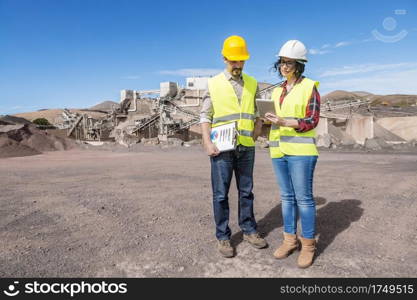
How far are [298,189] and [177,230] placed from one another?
179 cm

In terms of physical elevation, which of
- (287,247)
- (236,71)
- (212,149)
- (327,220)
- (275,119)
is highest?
(236,71)

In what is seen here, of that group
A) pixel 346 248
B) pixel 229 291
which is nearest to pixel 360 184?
pixel 346 248

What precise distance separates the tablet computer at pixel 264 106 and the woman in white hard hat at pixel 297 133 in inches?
2.0

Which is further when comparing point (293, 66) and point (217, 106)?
point (217, 106)

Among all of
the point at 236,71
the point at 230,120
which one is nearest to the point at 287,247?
the point at 230,120

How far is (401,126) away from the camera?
2525 cm

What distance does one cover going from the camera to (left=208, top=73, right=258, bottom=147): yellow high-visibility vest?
3.37 metres

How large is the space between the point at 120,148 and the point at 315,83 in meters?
19.0

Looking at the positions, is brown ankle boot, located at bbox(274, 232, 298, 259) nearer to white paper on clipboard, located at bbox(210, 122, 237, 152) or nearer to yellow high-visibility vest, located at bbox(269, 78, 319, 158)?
yellow high-visibility vest, located at bbox(269, 78, 319, 158)

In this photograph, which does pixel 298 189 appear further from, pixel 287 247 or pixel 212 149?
pixel 212 149

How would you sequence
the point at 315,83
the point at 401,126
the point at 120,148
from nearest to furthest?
the point at 315,83 → the point at 120,148 → the point at 401,126

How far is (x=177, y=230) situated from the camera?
424 centimetres

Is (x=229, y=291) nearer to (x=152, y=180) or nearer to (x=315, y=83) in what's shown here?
(x=315, y=83)

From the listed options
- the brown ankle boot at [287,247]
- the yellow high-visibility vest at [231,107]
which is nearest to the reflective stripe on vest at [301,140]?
the yellow high-visibility vest at [231,107]
